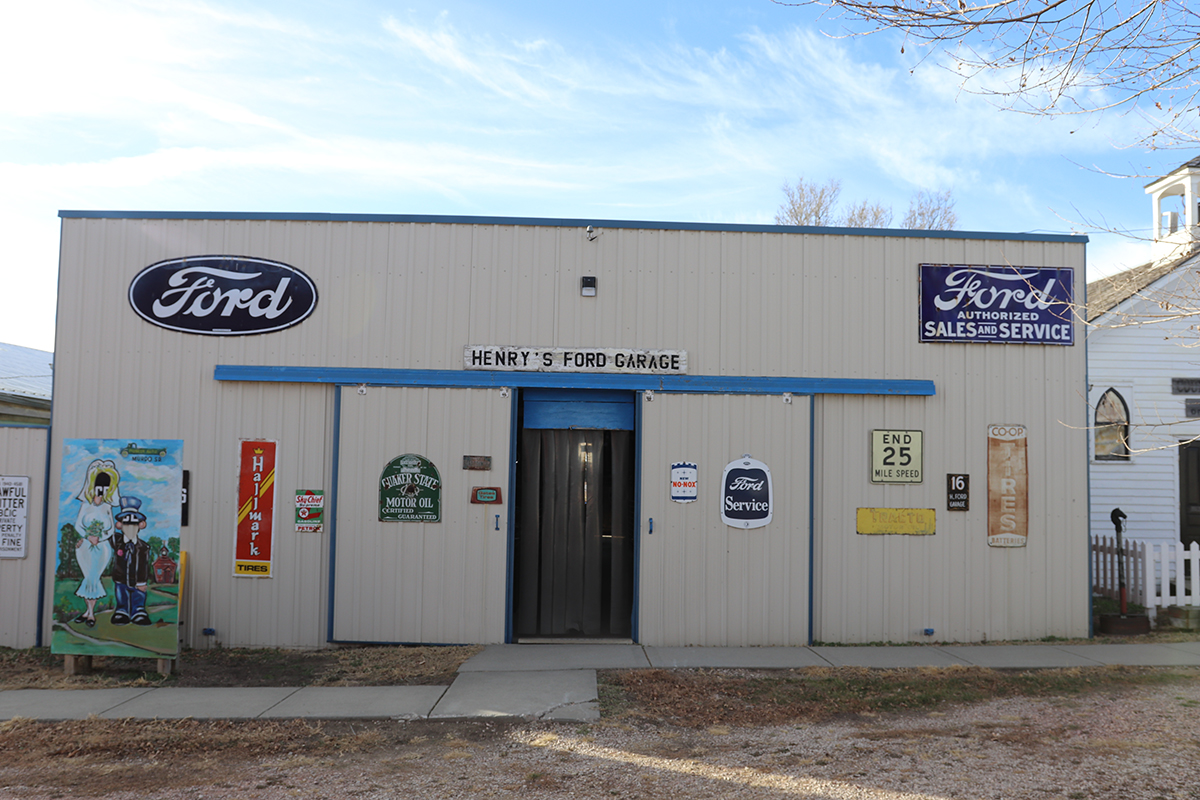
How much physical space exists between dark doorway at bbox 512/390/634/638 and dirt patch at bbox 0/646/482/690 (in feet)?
3.56

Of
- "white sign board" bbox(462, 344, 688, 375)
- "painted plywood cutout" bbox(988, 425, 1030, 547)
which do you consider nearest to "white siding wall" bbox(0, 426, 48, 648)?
"white sign board" bbox(462, 344, 688, 375)

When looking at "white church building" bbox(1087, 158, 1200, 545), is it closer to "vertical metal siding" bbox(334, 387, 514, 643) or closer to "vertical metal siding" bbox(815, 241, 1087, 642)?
"vertical metal siding" bbox(815, 241, 1087, 642)

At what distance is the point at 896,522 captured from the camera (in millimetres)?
9656

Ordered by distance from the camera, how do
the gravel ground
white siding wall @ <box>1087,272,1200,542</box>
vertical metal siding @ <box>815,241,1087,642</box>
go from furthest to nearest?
white siding wall @ <box>1087,272,1200,542</box>
vertical metal siding @ <box>815,241,1087,642</box>
the gravel ground

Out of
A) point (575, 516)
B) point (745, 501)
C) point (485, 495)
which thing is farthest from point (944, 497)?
point (485, 495)

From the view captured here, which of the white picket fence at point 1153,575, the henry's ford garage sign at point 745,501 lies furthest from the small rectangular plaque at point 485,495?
the white picket fence at point 1153,575

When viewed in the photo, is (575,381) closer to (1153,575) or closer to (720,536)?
(720,536)

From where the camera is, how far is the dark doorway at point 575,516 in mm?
9664

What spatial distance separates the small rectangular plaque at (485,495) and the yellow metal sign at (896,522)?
420cm

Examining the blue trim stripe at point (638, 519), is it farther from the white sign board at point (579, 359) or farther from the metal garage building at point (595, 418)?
the white sign board at point (579, 359)

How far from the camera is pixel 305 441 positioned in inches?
374

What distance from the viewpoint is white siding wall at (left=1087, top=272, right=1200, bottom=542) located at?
15.0 m

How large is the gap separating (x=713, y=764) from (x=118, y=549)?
6169 millimetres

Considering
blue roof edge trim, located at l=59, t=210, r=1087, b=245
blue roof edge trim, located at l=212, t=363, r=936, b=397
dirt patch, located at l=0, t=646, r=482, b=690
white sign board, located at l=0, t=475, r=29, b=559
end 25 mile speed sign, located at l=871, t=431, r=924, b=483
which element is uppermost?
blue roof edge trim, located at l=59, t=210, r=1087, b=245
